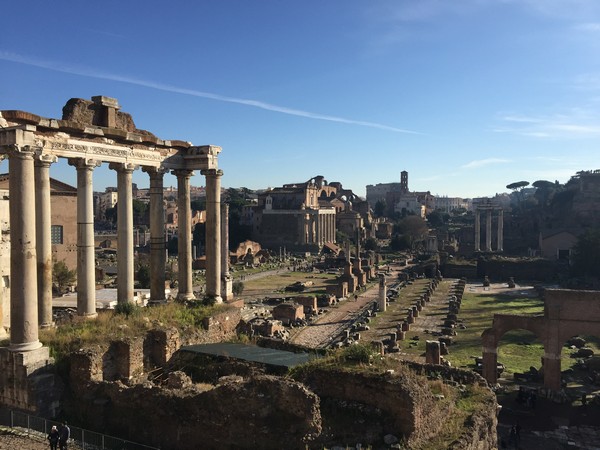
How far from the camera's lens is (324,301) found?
1614 inches

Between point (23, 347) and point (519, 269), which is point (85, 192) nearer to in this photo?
point (23, 347)

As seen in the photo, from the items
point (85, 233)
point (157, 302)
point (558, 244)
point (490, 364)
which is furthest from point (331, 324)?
point (558, 244)

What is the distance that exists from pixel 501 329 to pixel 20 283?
59.9ft

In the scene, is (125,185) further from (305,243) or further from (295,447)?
(305,243)

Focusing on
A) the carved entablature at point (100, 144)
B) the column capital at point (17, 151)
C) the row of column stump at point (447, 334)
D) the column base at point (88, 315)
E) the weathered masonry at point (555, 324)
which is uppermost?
the carved entablature at point (100, 144)

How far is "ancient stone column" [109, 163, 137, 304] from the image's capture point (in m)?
13.5

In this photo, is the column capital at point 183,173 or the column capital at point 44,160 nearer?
the column capital at point 44,160

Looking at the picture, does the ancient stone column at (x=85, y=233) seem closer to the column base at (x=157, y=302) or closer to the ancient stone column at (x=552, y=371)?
the column base at (x=157, y=302)

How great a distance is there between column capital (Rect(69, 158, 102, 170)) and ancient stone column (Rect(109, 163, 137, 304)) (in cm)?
91

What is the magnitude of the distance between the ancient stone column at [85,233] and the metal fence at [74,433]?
3242 mm

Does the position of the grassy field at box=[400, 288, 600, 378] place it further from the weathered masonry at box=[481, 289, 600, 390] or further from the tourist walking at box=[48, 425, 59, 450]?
the tourist walking at box=[48, 425, 59, 450]

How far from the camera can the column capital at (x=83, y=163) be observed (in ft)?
40.2

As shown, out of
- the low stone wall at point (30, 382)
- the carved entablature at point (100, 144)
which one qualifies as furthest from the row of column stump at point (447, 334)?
the low stone wall at point (30, 382)

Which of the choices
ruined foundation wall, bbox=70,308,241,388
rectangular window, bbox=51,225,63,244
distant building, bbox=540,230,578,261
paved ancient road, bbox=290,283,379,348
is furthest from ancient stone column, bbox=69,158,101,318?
distant building, bbox=540,230,578,261
